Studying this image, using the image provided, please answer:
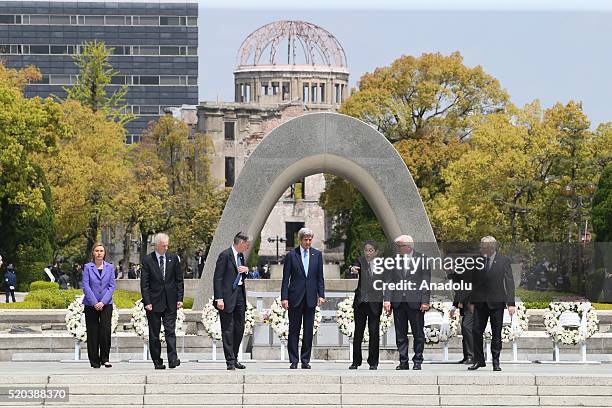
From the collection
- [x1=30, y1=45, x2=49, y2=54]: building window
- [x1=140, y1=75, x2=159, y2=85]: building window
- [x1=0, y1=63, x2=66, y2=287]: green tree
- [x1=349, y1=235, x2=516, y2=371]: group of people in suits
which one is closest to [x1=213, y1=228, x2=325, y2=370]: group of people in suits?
[x1=349, y1=235, x2=516, y2=371]: group of people in suits

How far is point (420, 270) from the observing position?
19922mm

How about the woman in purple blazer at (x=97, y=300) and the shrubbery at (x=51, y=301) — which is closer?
the woman in purple blazer at (x=97, y=300)

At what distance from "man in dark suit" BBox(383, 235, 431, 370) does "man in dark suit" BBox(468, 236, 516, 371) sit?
0.68 meters

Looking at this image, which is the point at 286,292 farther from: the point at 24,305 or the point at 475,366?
the point at 24,305

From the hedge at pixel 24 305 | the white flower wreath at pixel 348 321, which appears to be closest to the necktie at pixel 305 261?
the white flower wreath at pixel 348 321

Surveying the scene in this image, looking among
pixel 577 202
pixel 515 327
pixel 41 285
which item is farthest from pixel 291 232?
pixel 515 327

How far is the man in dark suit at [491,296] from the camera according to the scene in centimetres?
2006

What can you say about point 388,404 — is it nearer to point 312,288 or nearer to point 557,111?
point 312,288

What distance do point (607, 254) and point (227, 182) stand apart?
74.9m

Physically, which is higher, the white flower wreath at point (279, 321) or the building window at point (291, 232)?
the building window at point (291, 232)

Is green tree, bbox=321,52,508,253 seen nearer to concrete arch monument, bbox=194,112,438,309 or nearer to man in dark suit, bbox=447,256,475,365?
concrete arch monument, bbox=194,112,438,309

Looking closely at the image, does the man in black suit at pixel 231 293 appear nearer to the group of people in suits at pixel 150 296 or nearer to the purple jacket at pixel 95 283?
the group of people in suits at pixel 150 296

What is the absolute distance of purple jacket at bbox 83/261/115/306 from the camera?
1973cm

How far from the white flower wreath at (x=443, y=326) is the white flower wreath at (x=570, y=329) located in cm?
132
